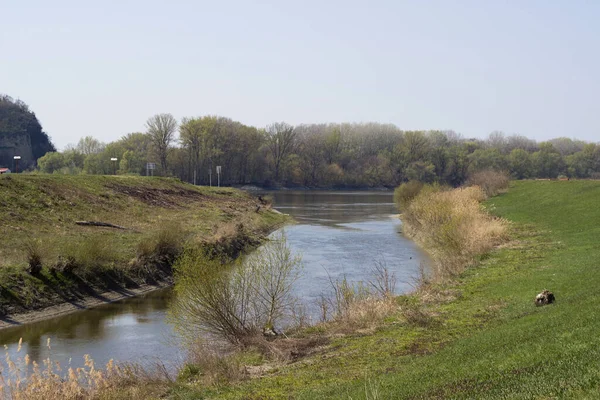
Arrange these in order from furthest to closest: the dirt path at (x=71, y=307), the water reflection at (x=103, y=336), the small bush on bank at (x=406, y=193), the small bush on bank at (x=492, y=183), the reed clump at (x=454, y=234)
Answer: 1. the small bush on bank at (x=492, y=183)
2. the small bush on bank at (x=406, y=193)
3. the reed clump at (x=454, y=234)
4. the dirt path at (x=71, y=307)
5. the water reflection at (x=103, y=336)

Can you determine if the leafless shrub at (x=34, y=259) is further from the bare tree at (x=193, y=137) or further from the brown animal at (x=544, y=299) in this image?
the bare tree at (x=193, y=137)

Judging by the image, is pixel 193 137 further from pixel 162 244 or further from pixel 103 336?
pixel 103 336

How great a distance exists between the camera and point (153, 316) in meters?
26.5

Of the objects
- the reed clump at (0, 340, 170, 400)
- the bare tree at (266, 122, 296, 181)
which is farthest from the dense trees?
the reed clump at (0, 340, 170, 400)

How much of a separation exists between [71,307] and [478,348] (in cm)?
1971

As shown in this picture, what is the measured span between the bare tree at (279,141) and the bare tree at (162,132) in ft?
108

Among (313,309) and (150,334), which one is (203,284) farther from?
(313,309)

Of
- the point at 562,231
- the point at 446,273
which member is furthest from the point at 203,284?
the point at 562,231

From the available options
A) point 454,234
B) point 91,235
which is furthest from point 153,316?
point 454,234

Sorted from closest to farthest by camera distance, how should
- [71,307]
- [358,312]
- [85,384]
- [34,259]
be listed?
[85,384], [358,312], [71,307], [34,259]

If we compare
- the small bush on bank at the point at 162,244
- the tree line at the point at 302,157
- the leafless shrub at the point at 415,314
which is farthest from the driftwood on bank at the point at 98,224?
the tree line at the point at 302,157

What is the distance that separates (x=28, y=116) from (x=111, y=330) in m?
133

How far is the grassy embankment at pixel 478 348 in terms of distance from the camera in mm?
10461

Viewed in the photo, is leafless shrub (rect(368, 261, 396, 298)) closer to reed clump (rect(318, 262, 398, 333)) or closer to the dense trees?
reed clump (rect(318, 262, 398, 333))
